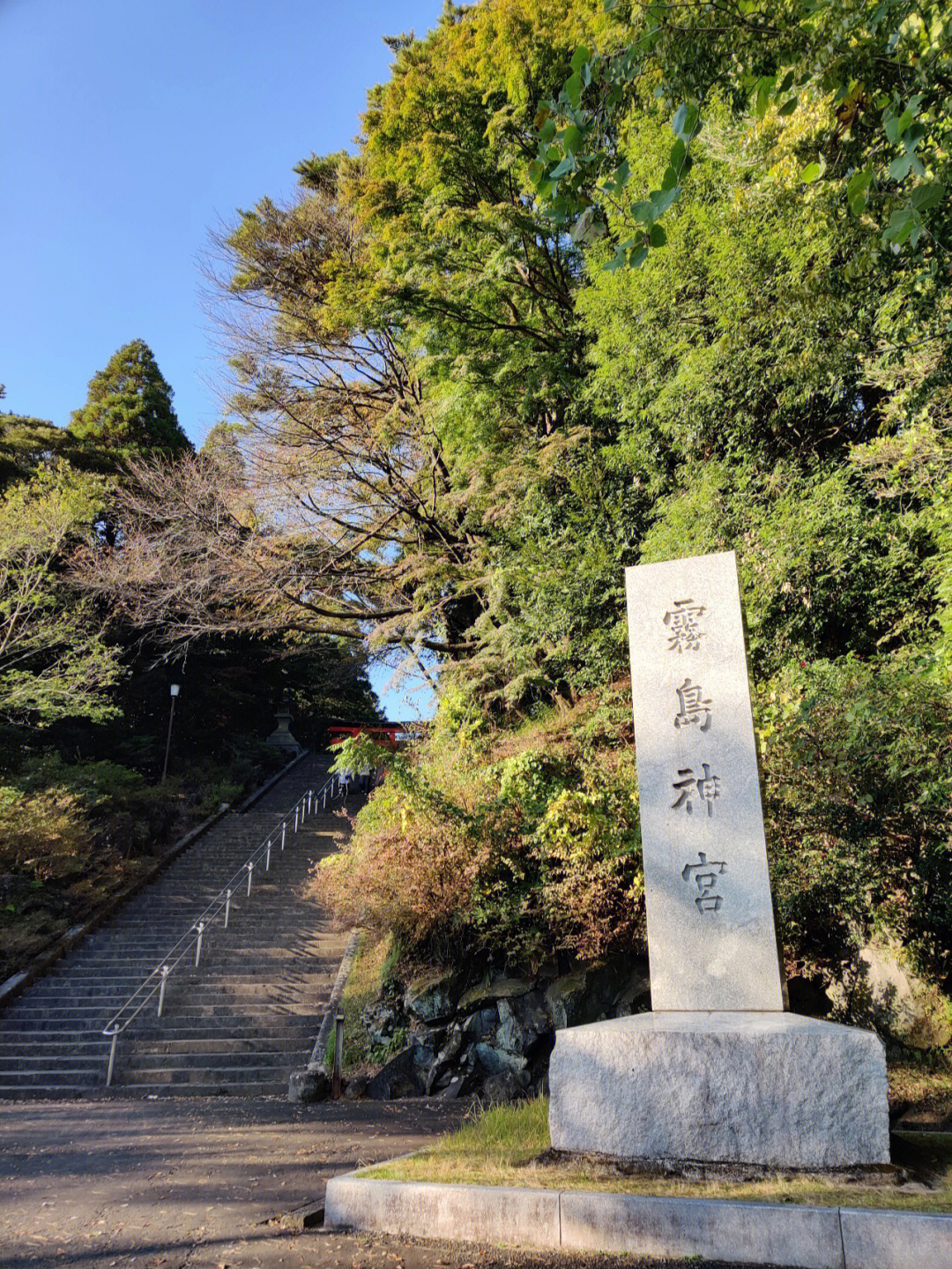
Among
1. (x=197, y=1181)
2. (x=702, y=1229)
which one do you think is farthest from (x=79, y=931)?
(x=702, y=1229)

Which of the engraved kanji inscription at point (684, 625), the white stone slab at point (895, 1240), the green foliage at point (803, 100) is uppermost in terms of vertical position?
the green foliage at point (803, 100)

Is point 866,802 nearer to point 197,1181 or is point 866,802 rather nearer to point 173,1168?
point 197,1181

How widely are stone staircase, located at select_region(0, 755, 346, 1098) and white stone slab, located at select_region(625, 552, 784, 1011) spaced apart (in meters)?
6.26

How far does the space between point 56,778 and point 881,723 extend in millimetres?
16389

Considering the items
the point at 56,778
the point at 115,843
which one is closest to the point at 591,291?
the point at 115,843

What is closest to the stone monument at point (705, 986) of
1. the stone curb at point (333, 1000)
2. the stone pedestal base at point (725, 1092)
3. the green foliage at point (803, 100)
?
the stone pedestal base at point (725, 1092)

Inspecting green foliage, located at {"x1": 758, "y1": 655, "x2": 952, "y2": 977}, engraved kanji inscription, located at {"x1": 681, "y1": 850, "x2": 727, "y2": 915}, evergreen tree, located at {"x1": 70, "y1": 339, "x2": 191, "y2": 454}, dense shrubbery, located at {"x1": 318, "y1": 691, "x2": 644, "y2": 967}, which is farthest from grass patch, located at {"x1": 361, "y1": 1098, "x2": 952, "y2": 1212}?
evergreen tree, located at {"x1": 70, "y1": 339, "x2": 191, "y2": 454}

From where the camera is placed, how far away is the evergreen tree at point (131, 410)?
81.3 feet

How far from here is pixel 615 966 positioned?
8.19 meters

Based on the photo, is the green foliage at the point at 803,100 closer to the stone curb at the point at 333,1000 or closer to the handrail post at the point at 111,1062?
the stone curb at the point at 333,1000

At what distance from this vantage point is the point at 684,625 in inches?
212

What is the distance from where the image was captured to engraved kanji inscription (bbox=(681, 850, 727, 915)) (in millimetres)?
4723

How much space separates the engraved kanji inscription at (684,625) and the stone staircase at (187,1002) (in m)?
7.06

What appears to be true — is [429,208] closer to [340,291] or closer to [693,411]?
[340,291]
